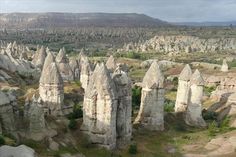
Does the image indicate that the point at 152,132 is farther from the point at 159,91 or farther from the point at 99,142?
the point at 99,142

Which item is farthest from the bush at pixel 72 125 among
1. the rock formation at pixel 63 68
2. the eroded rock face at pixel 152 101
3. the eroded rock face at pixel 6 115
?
the rock formation at pixel 63 68

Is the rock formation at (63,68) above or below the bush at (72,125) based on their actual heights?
above

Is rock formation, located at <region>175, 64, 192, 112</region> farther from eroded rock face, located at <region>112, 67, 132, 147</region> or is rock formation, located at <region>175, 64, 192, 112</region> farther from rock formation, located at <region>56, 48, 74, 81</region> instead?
rock formation, located at <region>56, 48, 74, 81</region>

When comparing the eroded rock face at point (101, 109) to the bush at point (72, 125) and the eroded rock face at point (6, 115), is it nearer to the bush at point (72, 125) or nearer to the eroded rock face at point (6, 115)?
the bush at point (72, 125)

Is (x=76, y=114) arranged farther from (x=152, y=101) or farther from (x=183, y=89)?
(x=183, y=89)

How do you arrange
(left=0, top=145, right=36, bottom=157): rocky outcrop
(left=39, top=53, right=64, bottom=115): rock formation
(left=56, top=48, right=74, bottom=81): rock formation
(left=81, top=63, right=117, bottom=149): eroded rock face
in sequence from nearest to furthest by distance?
(left=0, top=145, right=36, bottom=157): rocky outcrop < (left=81, top=63, right=117, bottom=149): eroded rock face < (left=39, top=53, right=64, bottom=115): rock formation < (left=56, top=48, right=74, bottom=81): rock formation

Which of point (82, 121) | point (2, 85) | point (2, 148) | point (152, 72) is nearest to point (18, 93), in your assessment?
point (2, 85)

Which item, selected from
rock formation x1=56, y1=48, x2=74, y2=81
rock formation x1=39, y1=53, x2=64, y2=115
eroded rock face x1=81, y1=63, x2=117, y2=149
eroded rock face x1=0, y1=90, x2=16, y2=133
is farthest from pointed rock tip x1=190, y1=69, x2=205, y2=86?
eroded rock face x1=0, y1=90, x2=16, y2=133

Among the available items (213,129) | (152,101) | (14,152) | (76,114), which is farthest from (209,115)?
(14,152)
